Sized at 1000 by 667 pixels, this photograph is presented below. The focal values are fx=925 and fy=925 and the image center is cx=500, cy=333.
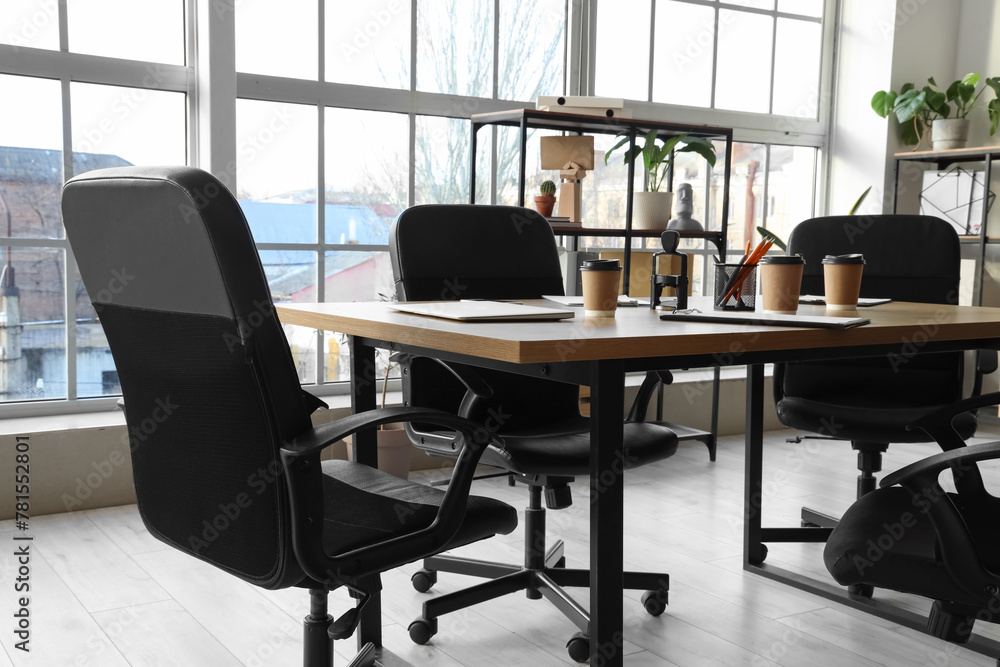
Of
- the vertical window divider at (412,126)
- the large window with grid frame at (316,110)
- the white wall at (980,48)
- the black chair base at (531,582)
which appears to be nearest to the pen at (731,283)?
the black chair base at (531,582)

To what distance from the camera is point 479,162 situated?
403 centimetres

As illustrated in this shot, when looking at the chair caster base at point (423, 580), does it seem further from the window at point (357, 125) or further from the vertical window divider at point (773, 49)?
the vertical window divider at point (773, 49)

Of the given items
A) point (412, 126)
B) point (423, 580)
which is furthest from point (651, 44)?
point (423, 580)

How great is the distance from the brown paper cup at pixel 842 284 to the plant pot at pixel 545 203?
1795 mm

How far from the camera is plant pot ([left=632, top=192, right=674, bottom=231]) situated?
3916mm

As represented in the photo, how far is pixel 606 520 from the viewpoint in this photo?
149cm

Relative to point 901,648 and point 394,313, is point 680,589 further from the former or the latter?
point 394,313

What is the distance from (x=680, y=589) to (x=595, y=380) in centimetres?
127

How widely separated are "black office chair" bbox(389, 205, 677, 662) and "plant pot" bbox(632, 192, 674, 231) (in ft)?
4.51

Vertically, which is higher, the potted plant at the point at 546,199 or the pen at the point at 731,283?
the potted plant at the point at 546,199

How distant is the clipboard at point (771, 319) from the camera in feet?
5.19

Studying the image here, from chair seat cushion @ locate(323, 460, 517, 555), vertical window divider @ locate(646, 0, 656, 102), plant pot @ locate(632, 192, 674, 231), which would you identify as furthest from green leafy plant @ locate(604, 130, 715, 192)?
chair seat cushion @ locate(323, 460, 517, 555)

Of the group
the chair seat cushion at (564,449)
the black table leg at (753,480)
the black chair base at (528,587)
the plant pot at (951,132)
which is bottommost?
the black chair base at (528,587)

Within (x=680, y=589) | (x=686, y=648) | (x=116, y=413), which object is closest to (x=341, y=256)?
(x=116, y=413)
